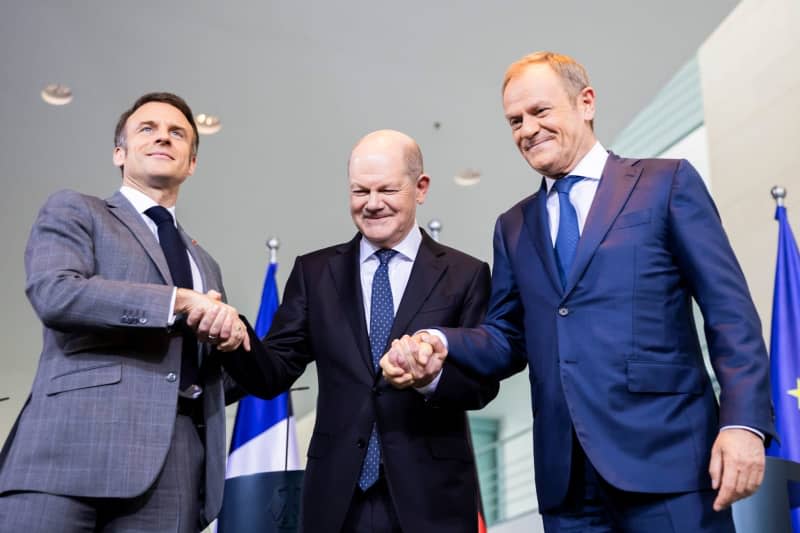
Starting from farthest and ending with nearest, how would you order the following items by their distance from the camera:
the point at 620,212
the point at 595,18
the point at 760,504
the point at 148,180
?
the point at 595,18, the point at 760,504, the point at 148,180, the point at 620,212

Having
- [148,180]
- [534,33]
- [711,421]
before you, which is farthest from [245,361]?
[534,33]

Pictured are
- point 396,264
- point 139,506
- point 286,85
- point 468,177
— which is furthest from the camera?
point 468,177

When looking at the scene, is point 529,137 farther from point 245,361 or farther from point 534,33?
point 534,33

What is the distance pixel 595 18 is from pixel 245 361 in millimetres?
3418

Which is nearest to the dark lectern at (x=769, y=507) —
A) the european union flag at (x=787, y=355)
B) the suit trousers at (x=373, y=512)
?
the european union flag at (x=787, y=355)

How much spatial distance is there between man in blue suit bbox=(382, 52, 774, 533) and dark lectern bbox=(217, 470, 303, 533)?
199cm

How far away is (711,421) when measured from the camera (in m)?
1.79

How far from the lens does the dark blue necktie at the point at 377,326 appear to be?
2094 mm

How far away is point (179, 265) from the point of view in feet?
7.13

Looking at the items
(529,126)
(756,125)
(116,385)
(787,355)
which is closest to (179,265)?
(116,385)

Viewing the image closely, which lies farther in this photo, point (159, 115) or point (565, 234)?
point (159, 115)

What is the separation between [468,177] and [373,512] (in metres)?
4.47

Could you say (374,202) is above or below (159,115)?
below

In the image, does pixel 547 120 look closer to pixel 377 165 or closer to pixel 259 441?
pixel 377 165
